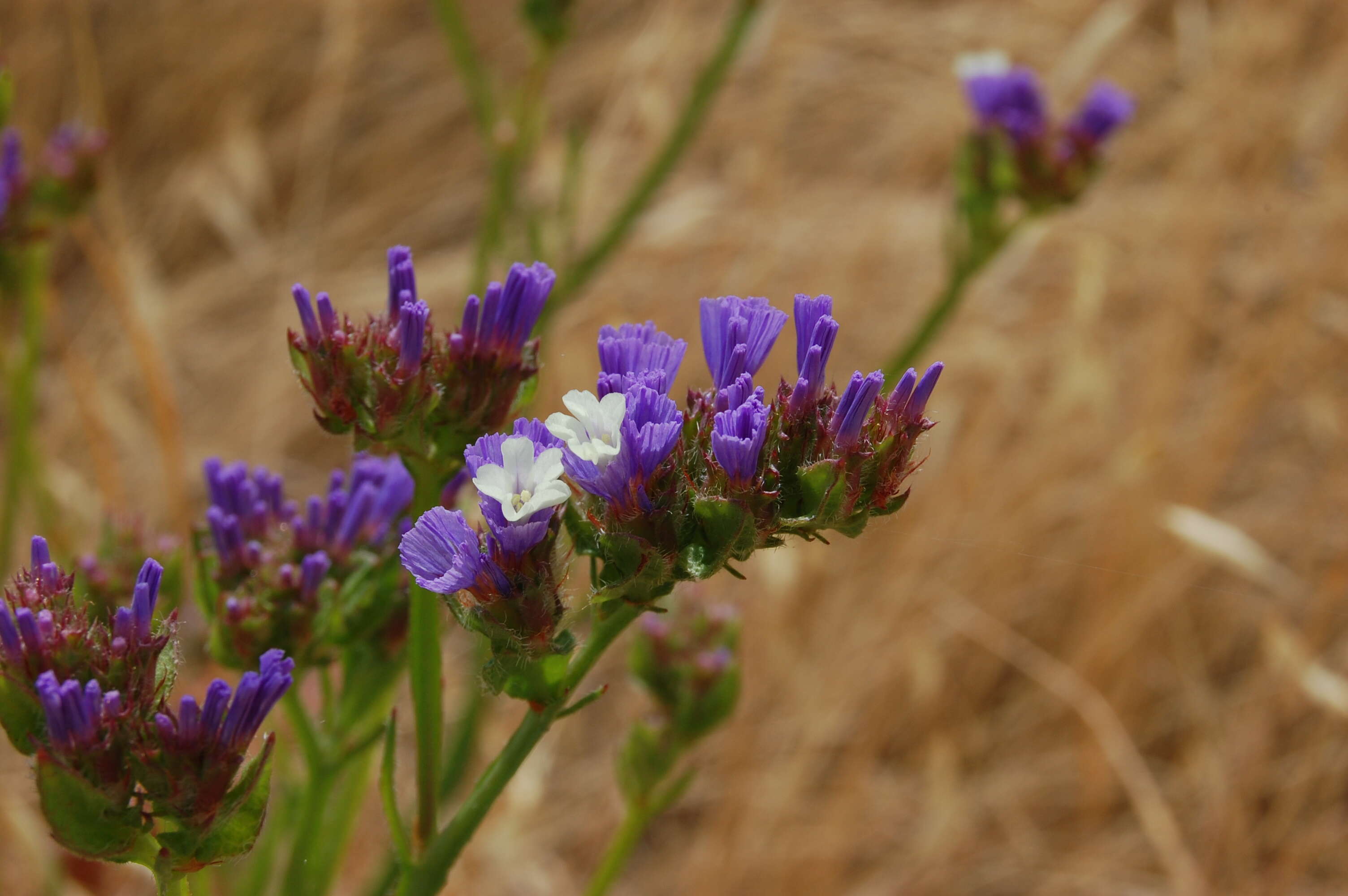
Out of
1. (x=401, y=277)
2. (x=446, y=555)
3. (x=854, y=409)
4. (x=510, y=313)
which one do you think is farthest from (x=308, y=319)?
(x=854, y=409)

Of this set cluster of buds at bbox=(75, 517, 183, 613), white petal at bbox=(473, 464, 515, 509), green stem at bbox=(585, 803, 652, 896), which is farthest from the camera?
green stem at bbox=(585, 803, 652, 896)

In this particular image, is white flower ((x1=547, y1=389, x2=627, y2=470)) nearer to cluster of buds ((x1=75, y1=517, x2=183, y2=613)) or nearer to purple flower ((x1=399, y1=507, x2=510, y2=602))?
purple flower ((x1=399, y1=507, x2=510, y2=602))

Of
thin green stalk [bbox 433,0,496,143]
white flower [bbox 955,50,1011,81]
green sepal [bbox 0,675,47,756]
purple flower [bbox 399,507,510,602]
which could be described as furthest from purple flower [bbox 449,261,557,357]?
white flower [bbox 955,50,1011,81]

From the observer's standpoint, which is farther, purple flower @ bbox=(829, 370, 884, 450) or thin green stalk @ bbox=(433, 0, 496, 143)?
thin green stalk @ bbox=(433, 0, 496, 143)

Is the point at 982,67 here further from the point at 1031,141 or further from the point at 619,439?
the point at 619,439

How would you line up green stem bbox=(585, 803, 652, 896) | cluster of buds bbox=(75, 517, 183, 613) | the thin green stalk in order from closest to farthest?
1. cluster of buds bbox=(75, 517, 183, 613)
2. green stem bbox=(585, 803, 652, 896)
3. the thin green stalk

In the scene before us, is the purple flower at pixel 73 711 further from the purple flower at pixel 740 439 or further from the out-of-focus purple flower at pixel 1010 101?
the out-of-focus purple flower at pixel 1010 101

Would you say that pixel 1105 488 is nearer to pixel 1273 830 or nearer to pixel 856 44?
pixel 1273 830

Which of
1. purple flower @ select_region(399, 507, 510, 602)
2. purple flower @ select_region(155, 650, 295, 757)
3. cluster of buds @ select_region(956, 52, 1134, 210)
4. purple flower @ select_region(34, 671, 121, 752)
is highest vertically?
cluster of buds @ select_region(956, 52, 1134, 210)
